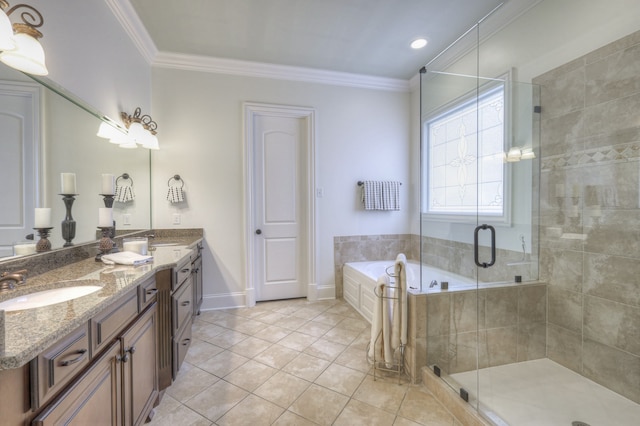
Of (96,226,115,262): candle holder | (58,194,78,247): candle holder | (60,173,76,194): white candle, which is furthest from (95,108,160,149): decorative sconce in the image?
(96,226,115,262): candle holder

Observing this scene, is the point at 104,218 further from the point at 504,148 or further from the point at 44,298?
the point at 504,148

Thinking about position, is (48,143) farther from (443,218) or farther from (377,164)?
(377,164)

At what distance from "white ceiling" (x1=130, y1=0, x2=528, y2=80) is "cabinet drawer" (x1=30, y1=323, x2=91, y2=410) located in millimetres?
2498

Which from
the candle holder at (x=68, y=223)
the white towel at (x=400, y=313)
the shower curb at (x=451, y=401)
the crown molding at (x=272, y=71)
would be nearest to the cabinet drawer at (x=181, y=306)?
the candle holder at (x=68, y=223)

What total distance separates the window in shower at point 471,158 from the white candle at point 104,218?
2.54 meters

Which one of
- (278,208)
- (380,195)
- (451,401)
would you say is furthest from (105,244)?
(380,195)

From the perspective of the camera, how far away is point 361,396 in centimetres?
173

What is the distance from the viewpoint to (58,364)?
79 centimetres

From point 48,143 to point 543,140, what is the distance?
320 cm

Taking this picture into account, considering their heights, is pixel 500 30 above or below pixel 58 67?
above

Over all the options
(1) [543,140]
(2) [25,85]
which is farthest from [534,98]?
(2) [25,85]

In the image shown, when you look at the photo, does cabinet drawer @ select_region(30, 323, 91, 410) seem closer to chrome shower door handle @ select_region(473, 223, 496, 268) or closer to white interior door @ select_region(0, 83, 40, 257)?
white interior door @ select_region(0, 83, 40, 257)

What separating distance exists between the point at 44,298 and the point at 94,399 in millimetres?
512

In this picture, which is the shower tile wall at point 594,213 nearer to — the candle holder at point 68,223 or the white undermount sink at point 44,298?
the white undermount sink at point 44,298
